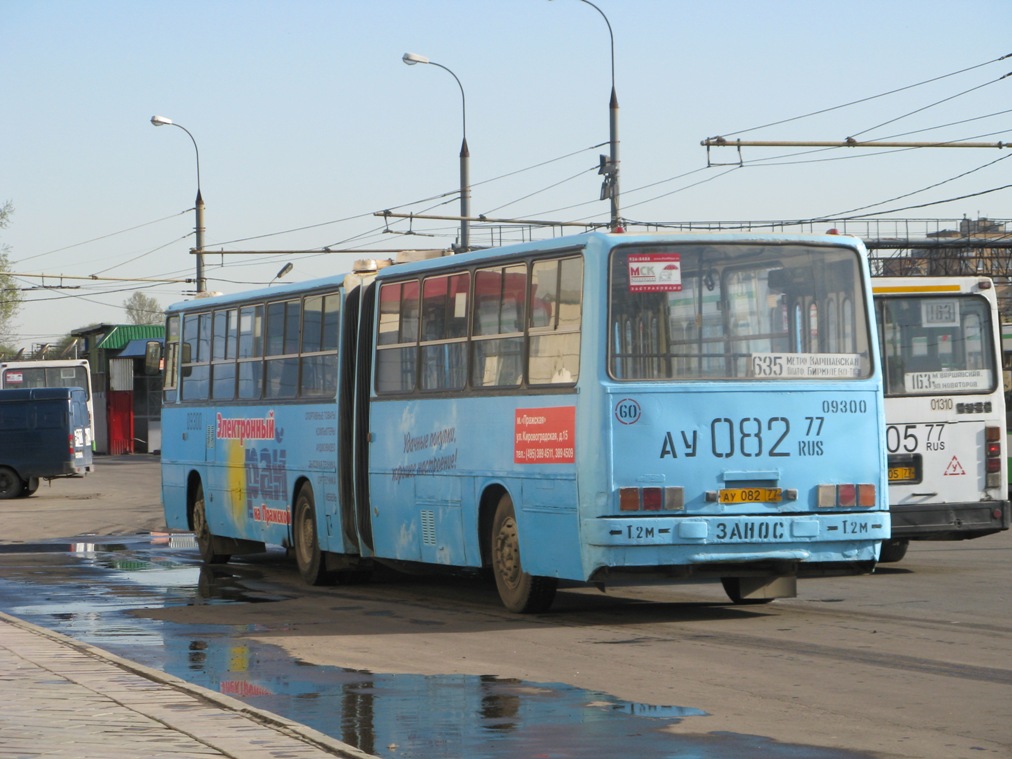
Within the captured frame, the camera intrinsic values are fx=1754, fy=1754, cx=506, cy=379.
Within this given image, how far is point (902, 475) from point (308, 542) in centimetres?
605

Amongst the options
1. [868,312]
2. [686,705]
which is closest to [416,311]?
[868,312]

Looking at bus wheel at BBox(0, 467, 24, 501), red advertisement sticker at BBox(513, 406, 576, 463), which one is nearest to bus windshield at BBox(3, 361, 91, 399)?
Answer: bus wheel at BBox(0, 467, 24, 501)

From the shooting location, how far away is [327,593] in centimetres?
1702

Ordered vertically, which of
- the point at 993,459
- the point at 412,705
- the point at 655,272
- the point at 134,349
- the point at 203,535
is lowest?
the point at 412,705

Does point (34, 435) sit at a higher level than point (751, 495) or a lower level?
higher

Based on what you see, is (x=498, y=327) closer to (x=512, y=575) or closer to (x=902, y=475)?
(x=512, y=575)

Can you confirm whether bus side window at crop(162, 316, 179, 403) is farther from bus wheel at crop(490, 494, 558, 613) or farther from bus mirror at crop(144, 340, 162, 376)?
bus wheel at crop(490, 494, 558, 613)

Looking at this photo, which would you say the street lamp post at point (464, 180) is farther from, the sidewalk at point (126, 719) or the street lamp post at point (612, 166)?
the sidewalk at point (126, 719)

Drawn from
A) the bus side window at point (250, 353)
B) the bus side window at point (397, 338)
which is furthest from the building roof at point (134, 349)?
the bus side window at point (397, 338)

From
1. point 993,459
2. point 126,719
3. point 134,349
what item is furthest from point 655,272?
point 134,349

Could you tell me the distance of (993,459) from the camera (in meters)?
17.8

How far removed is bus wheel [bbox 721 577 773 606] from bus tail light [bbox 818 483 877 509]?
159 centimetres

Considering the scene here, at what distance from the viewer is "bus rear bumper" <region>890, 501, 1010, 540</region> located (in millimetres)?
17438

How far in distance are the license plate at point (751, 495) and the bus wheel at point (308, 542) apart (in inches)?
228
